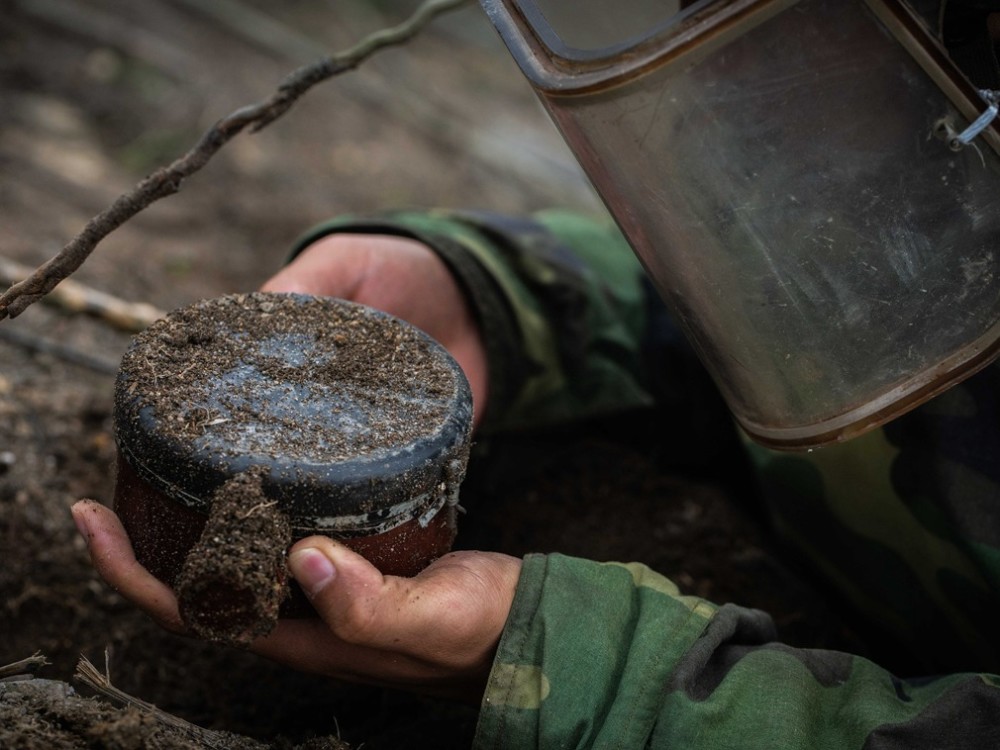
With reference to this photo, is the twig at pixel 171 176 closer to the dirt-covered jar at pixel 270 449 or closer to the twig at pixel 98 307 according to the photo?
the dirt-covered jar at pixel 270 449

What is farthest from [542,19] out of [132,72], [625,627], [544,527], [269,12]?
[269,12]

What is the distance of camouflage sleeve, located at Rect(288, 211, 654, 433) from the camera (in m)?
1.64

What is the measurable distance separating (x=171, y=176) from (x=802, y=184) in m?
0.69

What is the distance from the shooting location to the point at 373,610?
89 cm

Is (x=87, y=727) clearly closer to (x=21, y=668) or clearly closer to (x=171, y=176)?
(x=21, y=668)

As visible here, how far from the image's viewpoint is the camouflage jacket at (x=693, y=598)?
100 centimetres

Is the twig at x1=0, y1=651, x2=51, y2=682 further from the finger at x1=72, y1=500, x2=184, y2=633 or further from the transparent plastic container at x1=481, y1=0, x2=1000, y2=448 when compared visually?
the transparent plastic container at x1=481, y1=0, x2=1000, y2=448

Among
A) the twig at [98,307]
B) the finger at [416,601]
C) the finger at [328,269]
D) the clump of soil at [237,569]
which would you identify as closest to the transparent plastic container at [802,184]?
the finger at [416,601]

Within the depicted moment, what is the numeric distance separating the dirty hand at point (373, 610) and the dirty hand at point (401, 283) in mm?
546

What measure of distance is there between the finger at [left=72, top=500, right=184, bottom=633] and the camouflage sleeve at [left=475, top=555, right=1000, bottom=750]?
1.10 feet

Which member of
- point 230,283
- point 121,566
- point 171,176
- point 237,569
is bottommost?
point 230,283

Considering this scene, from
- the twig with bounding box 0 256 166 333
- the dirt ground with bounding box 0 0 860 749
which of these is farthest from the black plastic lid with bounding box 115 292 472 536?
the twig with bounding box 0 256 166 333

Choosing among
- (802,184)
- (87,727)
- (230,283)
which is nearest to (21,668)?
(87,727)

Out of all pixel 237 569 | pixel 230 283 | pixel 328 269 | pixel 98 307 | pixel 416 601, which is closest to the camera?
pixel 237 569
